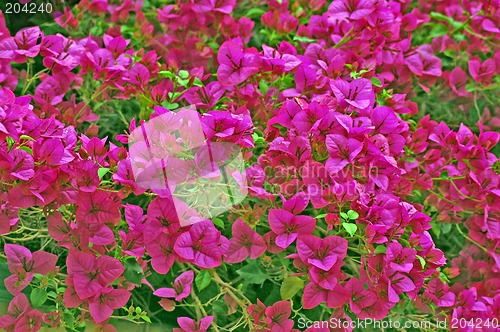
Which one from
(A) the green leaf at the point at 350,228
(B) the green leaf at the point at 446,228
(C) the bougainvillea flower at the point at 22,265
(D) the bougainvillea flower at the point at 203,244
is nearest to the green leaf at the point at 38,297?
(C) the bougainvillea flower at the point at 22,265

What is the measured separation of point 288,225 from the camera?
1.00 m

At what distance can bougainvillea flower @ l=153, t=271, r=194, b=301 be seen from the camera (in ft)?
3.28

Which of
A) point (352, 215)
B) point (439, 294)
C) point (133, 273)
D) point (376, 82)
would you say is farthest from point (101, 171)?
point (439, 294)

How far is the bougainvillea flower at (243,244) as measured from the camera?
100 centimetres

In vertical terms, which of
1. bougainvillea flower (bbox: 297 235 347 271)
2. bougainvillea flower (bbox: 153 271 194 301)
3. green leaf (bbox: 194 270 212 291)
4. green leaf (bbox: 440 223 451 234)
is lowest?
green leaf (bbox: 440 223 451 234)

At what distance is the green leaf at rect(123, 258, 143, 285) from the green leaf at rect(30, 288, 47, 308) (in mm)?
124

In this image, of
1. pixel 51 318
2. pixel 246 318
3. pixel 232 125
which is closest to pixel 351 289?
pixel 246 318

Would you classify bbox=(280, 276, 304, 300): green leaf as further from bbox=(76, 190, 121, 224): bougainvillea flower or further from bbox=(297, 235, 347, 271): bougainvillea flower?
bbox=(76, 190, 121, 224): bougainvillea flower

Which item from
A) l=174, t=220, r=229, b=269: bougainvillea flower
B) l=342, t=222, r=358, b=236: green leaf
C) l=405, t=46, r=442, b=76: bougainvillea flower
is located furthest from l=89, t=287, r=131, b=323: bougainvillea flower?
l=405, t=46, r=442, b=76: bougainvillea flower

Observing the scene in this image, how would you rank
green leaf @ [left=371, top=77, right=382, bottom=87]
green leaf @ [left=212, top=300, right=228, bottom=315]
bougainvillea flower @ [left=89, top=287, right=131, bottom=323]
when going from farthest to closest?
green leaf @ [left=371, top=77, right=382, bottom=87], green leaf @ [left=212, top=300, right=228, bottom=315], bougainvillea flower @ [left=89, top=287, right=131, bottom=323]

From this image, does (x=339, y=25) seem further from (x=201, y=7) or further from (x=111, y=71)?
(x=111, y=71)

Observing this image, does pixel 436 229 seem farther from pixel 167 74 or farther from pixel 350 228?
pixel 167 74

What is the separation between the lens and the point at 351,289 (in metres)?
0.99

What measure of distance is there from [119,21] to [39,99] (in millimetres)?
329
